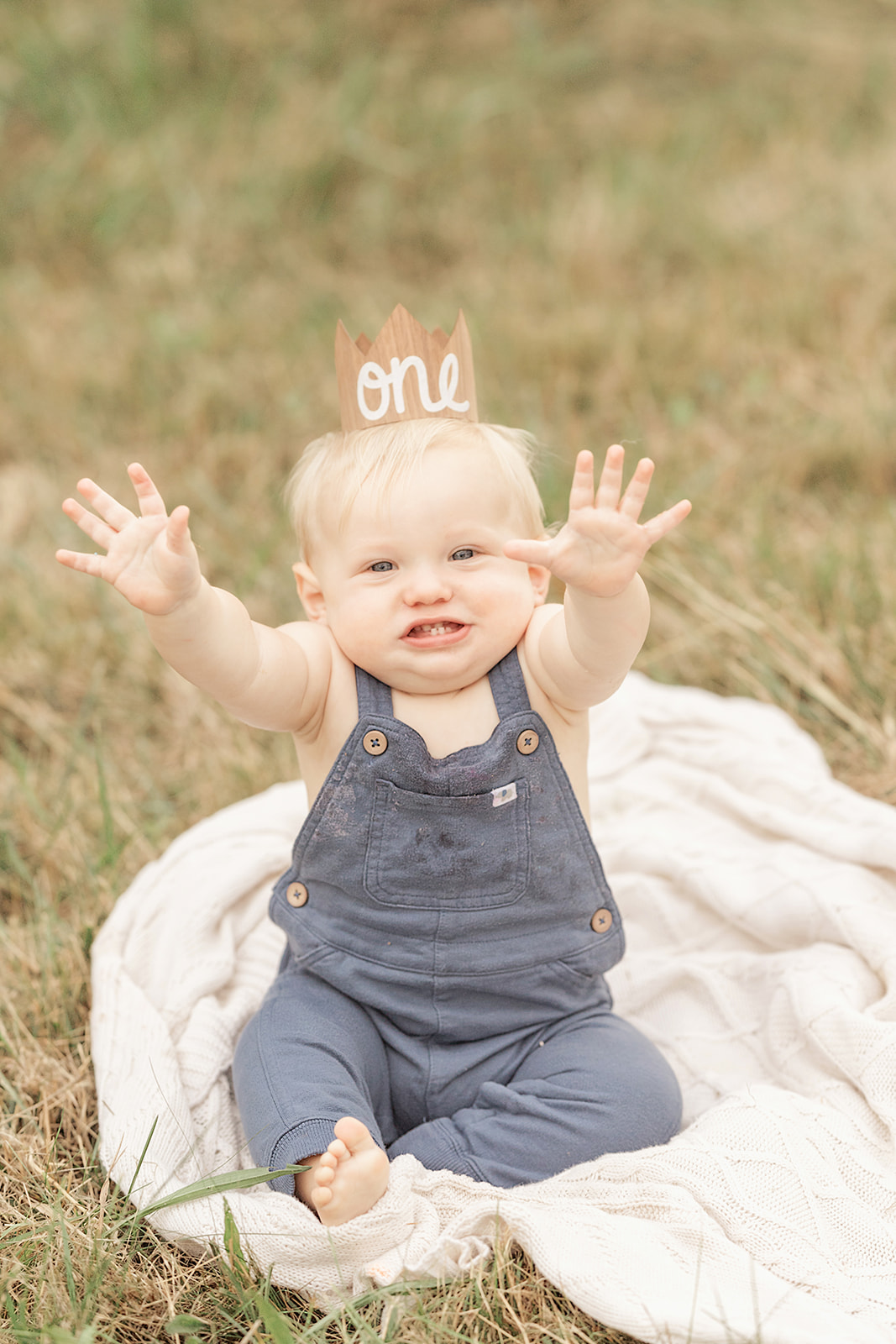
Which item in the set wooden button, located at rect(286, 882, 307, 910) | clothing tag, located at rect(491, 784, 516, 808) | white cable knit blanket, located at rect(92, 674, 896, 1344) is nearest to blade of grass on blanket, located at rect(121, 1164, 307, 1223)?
white cable knit blanket, located at rect(92, 674, 896, 1344)

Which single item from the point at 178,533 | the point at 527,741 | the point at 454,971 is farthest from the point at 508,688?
the point at 178,533

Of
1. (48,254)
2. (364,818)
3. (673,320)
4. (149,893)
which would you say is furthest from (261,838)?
(48,254)

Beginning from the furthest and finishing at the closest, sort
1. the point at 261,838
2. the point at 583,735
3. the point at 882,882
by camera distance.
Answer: the point at 261,838 → the point at 882,882 → the point at 583,735

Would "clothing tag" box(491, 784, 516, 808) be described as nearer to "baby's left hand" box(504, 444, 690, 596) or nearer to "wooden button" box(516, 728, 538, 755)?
"wooden button" box(516, 728, 538, 755)

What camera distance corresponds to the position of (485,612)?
66.6 inches

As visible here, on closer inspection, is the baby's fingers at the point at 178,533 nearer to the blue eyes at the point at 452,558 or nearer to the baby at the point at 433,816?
the baby at the point at 433,816

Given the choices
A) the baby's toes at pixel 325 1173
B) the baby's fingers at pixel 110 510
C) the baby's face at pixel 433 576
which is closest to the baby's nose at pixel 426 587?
the baby's face at pixel 433 576

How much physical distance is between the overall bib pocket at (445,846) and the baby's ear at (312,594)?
271mm

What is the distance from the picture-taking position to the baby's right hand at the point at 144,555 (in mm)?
1510

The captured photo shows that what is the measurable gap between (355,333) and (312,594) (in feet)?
7.83

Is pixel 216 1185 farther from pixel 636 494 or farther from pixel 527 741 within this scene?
pixel 636 494

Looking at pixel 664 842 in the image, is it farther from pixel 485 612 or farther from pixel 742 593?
pixel 485 612

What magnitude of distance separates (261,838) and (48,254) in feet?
9.91

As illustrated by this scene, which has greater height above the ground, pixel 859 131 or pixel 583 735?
pixel 859 131
